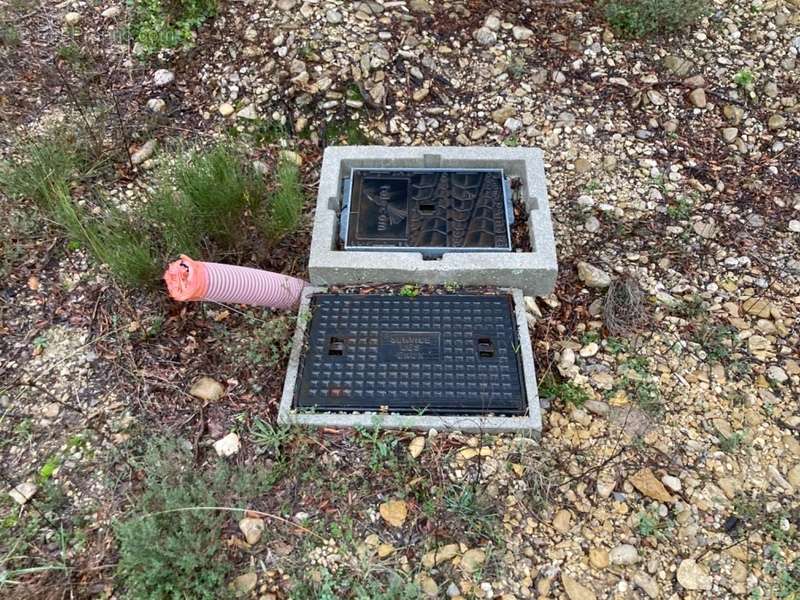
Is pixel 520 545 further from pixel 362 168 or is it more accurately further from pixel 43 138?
pixel 43 138

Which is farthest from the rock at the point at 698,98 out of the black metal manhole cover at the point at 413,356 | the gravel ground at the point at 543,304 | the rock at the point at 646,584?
the rock at the point at 646,584

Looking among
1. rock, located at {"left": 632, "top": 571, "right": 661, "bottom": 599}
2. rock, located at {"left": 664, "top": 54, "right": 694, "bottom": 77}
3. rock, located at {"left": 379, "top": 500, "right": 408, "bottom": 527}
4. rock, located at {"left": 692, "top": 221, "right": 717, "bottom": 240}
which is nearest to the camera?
rock, located at {"left": 632, "top": 571, "right": 661, "bottom": 599}

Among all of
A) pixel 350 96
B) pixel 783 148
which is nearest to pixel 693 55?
pixel 783 148

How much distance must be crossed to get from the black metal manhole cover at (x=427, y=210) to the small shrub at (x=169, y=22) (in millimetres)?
1652

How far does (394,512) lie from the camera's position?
2396mm

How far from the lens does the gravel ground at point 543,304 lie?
236 centimetres

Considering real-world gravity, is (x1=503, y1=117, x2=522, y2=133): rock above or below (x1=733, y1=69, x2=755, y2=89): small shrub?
below

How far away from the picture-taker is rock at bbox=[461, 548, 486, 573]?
2.28 metres

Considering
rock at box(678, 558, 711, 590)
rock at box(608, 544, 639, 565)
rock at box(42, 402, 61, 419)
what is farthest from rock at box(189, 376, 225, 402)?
rock at box(678, 558, 711, 590)

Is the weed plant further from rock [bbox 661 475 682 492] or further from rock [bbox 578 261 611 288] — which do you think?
rock [bbox 661 475 682 492]

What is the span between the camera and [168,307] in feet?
9.78

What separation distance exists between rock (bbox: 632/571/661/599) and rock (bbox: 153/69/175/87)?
3.53 meters

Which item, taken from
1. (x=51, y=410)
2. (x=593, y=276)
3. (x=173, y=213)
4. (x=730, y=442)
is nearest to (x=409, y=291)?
(x=593, y=276)

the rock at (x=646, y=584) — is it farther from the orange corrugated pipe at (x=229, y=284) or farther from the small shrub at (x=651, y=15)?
the small shrub at (x=651, y=15)
